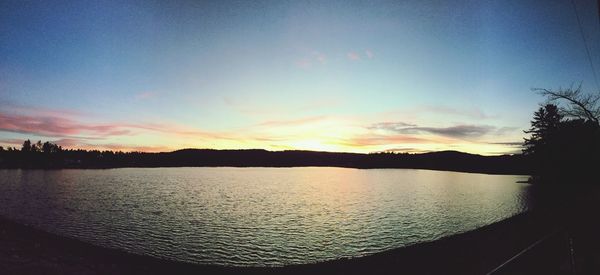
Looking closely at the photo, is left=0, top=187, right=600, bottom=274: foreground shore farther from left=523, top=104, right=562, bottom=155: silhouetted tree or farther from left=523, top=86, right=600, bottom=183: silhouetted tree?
left=523, top=104, right=562, bottom=155: silhouetted tree

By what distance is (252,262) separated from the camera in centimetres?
2156

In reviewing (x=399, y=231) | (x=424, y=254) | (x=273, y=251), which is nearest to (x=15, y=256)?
(x=273, y=251)

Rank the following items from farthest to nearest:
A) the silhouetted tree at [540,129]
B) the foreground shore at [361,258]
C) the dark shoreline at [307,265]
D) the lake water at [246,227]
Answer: the silhouetted tree at [540,129] < the lake water at [246,227] < the dark shoreline at [307,265] < the foreground shore at [361,258]

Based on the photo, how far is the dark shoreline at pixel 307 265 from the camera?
14.1m

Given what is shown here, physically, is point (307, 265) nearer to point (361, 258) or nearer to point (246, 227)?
point (361, 258)

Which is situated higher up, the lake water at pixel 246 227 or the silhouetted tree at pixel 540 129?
the silhouetted tree at pixel 540 129

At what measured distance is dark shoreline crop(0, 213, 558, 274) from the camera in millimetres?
14086

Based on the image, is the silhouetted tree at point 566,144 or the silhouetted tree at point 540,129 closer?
the silhouetted tree at point 566,144

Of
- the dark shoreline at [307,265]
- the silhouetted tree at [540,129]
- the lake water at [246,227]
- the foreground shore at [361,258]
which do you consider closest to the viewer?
the foreground shore at [361,258]

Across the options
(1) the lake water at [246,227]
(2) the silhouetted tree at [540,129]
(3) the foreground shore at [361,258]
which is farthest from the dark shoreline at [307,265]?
(2) the silhouetted tree at [540,129]

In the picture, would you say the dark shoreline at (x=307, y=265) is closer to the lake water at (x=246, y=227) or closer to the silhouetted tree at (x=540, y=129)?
the lake water at (x=246, y=227)

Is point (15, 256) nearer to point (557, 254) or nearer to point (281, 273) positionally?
point (281, 273)

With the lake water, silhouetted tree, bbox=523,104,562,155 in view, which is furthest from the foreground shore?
silhouetted tree, bbox=523,104,562,155

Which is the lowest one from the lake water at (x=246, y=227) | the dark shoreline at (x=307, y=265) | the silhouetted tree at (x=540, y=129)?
the lake water at (x=246, y=227)
